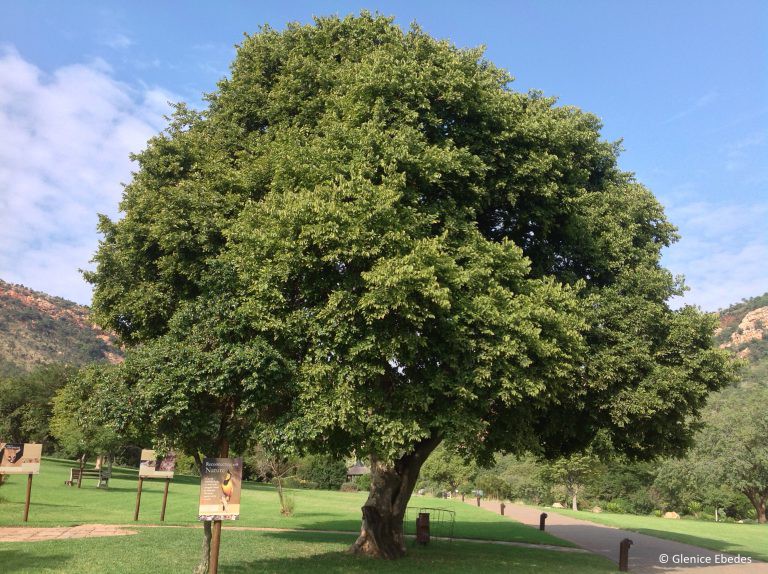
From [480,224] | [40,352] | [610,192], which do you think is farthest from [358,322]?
[40,352]

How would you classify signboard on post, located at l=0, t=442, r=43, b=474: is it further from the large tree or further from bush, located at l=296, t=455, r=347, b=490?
bush, located at l=296, t=455, r=347, b=490

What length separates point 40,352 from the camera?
126 meters

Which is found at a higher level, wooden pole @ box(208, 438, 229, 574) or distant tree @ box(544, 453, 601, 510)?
wooden pole @ box(208, 438, 229, 574)

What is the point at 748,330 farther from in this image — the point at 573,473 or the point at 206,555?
the point at 206,555

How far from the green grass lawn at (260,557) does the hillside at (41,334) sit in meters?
104

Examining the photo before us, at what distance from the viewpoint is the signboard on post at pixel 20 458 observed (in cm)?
1978

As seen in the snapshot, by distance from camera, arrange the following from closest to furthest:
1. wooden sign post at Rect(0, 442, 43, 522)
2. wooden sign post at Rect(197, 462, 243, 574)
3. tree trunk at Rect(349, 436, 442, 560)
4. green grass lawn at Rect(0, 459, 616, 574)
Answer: wooden sign post at Rect(197, 462, 243, 574) → green grass lawn at Rect(0, 459, 616, 574) → tree trunk at Rect(349, 436, 442, 560) → wooden sign post at Rect(0, 442, 43, 522)

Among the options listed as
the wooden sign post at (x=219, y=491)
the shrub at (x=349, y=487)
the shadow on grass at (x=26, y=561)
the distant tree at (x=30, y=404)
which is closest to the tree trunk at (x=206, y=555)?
the wooden sign post at (x=219, y=491)

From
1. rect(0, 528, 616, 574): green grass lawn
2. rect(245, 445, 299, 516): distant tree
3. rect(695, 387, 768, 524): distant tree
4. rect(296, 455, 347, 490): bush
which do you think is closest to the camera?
rect(0, 528, 616, 574): green grass lawn

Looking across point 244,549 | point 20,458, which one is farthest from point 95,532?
point 244,549

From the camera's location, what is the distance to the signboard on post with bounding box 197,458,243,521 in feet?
33.9

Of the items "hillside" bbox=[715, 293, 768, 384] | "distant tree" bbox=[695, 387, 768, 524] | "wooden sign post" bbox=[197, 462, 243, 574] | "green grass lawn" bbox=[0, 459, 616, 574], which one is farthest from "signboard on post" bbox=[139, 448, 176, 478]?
"hillside" bbox=[715, 293, 768, 384]

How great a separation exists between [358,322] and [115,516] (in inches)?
736

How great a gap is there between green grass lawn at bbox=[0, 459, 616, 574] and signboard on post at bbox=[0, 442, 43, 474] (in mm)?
1766
